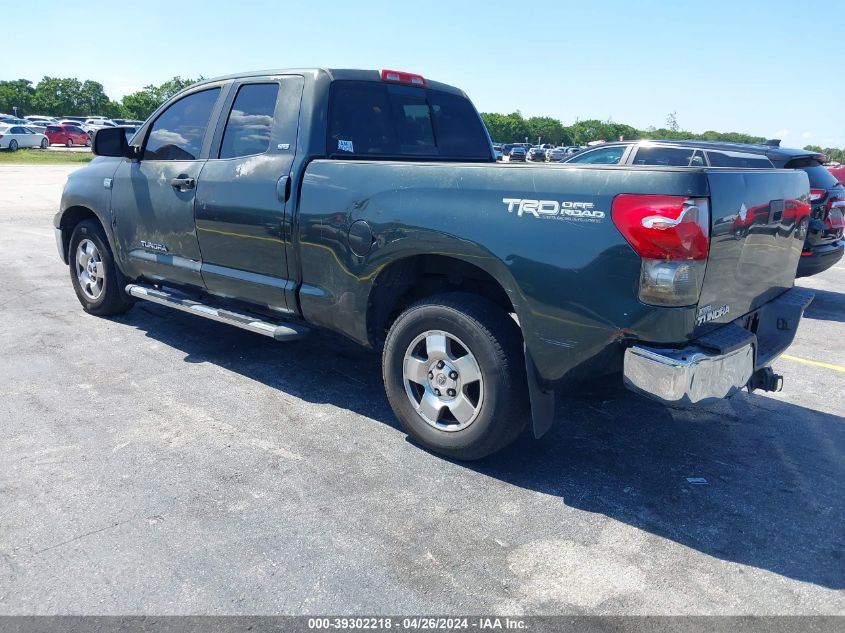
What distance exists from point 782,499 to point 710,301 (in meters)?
1.17

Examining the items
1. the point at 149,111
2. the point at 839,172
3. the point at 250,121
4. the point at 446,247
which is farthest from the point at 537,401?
the point at 149,111

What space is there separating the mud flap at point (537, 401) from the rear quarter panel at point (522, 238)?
0.22 feet

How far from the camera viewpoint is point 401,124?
15.7ft

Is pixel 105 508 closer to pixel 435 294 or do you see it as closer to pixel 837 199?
pixel 435 294

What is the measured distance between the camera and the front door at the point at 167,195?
16.1ft

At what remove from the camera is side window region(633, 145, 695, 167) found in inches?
343

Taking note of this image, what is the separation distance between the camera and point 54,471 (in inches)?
137

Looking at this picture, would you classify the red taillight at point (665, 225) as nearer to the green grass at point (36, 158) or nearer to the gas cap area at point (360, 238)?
the gas cap area at point (360, 238)

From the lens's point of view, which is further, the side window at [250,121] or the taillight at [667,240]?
the side window at [250,121]

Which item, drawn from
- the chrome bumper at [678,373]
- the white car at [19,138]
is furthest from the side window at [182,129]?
the white car at [19,138]

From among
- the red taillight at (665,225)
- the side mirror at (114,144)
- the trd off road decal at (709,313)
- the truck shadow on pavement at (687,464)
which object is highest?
the side mirror at (114,144)

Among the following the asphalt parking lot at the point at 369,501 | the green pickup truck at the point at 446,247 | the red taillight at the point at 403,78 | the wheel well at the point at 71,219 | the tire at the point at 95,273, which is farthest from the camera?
the wheel well at the point at 71,219

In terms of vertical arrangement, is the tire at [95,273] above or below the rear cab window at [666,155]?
below

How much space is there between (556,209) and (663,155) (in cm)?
660
